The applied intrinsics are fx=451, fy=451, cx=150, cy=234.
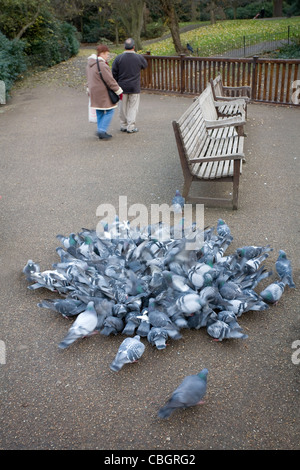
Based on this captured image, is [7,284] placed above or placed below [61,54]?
below

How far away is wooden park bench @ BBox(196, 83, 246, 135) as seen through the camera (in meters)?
7.21

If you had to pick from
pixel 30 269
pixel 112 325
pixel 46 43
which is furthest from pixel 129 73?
pixel 46 43

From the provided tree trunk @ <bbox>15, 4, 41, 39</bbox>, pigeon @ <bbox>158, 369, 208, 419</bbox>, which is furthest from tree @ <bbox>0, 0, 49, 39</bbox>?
pigeon @ <bbox>158, 369, 208, 419</bbox>

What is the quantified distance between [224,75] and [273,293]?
9.79 m

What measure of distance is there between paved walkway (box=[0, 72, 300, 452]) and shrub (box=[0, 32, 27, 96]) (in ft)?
27.6

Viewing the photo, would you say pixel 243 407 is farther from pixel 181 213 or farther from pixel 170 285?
pixel 181 213

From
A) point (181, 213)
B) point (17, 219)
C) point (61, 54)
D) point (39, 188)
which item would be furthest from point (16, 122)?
point (61, 54)

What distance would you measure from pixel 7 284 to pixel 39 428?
1.93 m

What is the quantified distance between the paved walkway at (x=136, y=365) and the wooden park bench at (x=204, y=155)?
420mm

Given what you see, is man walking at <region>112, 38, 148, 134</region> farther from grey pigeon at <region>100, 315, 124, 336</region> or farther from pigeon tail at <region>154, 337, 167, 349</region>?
pigeon tail at <region>154, 337, 167, 349</region>

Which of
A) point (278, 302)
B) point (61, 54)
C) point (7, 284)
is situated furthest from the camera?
point (61, 54)

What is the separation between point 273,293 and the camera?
395 centimetres

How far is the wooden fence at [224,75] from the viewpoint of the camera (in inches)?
443

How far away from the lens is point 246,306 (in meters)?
3.82
